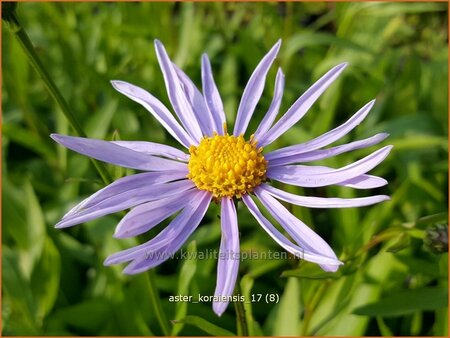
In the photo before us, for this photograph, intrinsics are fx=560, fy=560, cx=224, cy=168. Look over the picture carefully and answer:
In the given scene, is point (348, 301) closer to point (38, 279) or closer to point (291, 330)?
point (291, 330)

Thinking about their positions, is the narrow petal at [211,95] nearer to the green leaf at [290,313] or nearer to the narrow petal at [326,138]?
the narrow petal at [326,138]

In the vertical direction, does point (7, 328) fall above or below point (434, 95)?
below

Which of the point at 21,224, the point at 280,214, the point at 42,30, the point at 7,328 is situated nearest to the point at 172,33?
the point at 42,30

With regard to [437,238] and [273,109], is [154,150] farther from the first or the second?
[437,238]

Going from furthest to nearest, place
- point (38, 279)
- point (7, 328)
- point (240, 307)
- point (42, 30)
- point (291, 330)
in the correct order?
point (42, 30), point (38, 279), point (7, 328), point (291, 330), point (240, 307)

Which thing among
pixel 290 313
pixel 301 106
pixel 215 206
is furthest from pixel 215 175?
pixel 290 313

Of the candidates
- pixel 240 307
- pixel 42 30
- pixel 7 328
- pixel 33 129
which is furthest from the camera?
pixel 42 30
